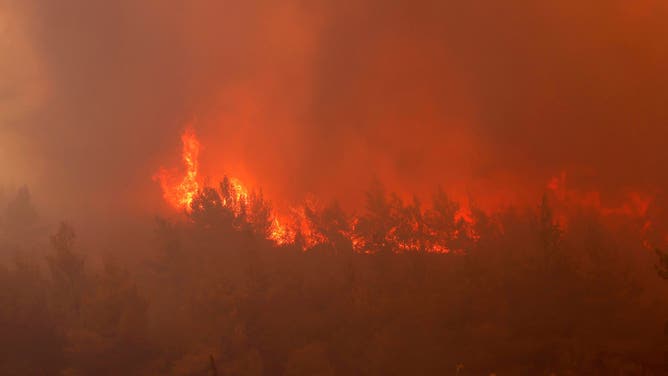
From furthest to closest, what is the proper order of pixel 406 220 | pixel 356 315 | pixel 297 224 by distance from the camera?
pixel 297 224 → pixel 406 220 → pixel 356 315

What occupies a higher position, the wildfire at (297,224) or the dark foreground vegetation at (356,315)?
the wildfire at (297,224)

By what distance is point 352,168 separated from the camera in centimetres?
8175

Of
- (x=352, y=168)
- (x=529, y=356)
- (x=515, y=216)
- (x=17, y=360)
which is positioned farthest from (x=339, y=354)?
(x=352, y=168)

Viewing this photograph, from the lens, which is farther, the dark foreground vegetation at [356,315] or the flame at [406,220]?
the flame at [406,220]

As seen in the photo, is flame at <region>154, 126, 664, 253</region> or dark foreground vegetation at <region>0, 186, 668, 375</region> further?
flame at <region>154, 126, 664, 253</region>

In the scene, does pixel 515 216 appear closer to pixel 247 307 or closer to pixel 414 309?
pixel 414 309

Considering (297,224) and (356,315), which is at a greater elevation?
(297,224)

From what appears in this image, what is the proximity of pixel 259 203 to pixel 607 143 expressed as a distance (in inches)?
1735

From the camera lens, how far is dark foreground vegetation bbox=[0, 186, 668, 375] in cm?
3394

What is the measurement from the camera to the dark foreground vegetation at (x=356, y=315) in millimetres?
33938

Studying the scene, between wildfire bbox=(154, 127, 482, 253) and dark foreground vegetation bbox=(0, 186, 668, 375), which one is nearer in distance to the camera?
dark foreground vegetation bbox=(0, 186, 668, 375)

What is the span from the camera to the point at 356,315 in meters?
39.7

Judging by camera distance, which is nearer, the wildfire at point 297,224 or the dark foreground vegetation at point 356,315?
the dark foreground vegetation at point 356,315

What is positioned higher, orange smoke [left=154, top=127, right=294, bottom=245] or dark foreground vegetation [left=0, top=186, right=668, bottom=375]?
orange smoke [left=154, top=127, right=294, bottom=245]
